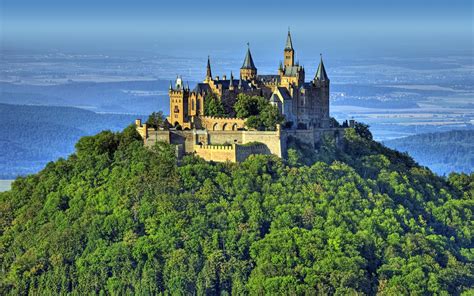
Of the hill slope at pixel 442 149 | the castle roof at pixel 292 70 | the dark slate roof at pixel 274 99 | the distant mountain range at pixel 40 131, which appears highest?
the castle roof at pixel 292 70

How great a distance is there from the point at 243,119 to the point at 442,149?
201 ft

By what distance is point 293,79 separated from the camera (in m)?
67.9

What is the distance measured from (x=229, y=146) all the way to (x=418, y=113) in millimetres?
108851

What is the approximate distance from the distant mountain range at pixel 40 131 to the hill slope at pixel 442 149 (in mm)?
26492

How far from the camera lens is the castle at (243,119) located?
62.7 meters

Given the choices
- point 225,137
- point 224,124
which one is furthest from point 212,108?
point 225,137

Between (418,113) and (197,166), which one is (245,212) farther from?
(418,113)

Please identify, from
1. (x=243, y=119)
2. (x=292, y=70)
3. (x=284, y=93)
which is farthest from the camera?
(x=292, y=70)

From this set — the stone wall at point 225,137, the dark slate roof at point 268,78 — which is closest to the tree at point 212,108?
the stone wall at point 225,137

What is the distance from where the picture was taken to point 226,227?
5850 cm

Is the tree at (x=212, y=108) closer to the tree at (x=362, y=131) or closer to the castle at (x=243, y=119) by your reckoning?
the castle at (x=243, y=119)

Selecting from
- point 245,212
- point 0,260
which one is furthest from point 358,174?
point 0,260

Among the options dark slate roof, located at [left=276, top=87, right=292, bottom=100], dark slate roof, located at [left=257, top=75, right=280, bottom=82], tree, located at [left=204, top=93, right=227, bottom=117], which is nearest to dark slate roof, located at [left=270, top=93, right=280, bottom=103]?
dark slate roof, located at [left=276, top=87, right=292, bottom=100]

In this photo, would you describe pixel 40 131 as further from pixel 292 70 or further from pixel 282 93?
pixel 282 93
